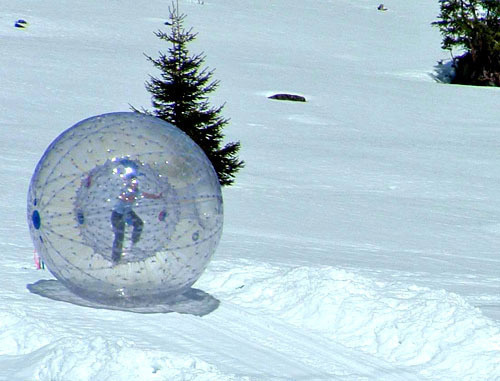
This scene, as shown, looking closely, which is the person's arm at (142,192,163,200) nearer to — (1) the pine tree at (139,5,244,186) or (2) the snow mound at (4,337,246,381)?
(2) the snow mound at (4,337,246,381)

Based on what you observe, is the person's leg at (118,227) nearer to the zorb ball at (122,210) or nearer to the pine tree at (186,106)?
the zorb ball at (122,210)

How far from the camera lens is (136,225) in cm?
598

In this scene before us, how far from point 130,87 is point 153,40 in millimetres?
8734

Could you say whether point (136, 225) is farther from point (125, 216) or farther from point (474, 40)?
point (474, 40)

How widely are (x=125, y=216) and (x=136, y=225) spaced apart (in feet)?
0.30

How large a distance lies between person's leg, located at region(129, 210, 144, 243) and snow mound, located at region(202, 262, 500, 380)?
4.76ft

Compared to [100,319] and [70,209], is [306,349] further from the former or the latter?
[70,209]

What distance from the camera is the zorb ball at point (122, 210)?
600 cm

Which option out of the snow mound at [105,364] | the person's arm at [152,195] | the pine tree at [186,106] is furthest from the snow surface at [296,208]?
the person's arm at [152,195]

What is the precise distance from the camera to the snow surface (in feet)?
19.4

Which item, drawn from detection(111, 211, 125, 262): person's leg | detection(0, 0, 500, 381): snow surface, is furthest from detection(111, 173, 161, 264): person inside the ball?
detection(0, 0, 500, 381): snow surface

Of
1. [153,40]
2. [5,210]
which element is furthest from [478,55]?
[5,210]

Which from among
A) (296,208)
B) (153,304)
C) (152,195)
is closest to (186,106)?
(296,208)

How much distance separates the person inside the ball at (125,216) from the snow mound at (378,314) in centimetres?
146
